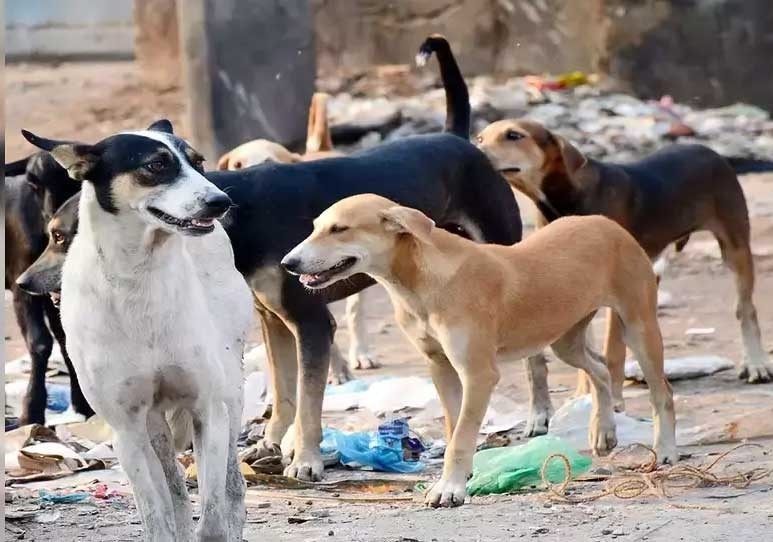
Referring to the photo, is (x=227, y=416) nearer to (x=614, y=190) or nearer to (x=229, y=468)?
(x=229, y=468)

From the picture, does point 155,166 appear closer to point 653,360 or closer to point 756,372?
point 653,360

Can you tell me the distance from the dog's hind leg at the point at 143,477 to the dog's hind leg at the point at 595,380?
2.40m

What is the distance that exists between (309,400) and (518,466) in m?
0.91

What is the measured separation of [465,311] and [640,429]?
145 cm

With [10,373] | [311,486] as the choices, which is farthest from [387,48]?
[311,486]

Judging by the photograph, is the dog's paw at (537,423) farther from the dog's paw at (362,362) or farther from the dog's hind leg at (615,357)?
the dog's paw at (362,362)

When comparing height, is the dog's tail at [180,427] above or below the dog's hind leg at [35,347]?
above

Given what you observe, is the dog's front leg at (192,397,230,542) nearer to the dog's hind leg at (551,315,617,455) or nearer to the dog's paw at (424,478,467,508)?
the dog's paw at (424,478,467,508)

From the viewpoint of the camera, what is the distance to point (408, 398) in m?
7.67

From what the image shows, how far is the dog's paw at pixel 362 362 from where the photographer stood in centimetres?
888

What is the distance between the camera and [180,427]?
197 inches

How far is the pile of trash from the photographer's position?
14.6m

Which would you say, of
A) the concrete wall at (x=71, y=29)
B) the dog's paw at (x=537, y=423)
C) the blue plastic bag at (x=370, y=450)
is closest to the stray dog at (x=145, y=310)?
the blue plastic bag at (x=370, y=450)

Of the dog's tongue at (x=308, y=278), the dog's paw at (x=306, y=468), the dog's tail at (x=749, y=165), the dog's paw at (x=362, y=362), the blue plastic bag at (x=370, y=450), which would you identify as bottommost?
the dog's tail at (x=749, y=165)
